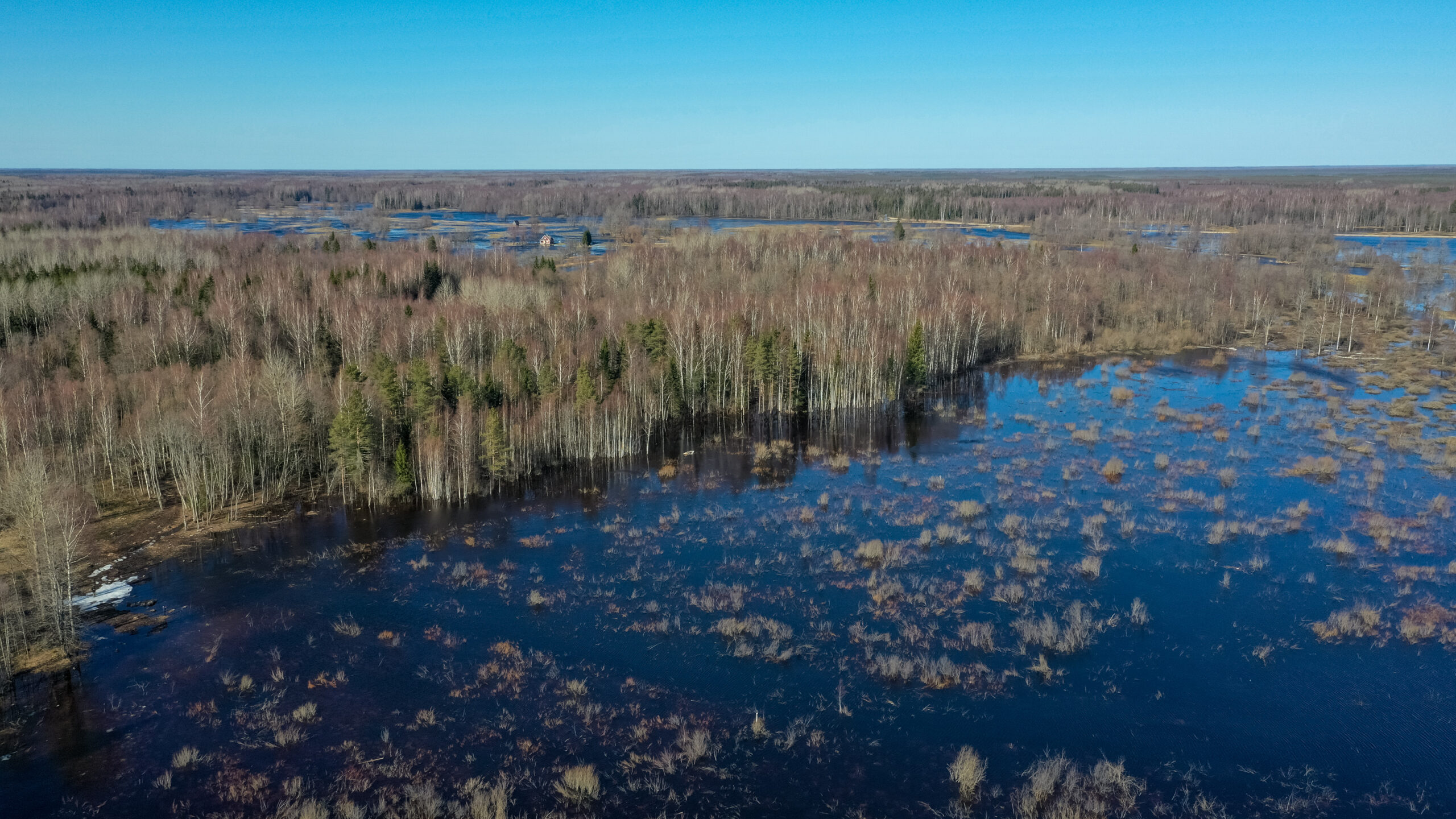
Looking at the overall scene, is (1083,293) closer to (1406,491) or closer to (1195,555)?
(1406,491)

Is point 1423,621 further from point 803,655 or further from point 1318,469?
point 803,655

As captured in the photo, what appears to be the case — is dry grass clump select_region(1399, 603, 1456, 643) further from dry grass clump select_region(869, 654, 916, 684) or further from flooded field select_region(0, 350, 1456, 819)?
dry grass clump select_region(869, 654, 916, 684)

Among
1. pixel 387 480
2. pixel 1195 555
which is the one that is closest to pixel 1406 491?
pixel 1195 555

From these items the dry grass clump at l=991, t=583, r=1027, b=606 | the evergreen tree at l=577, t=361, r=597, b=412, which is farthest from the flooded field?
the evergreen tree at l=577, t=361, r=597, b=412

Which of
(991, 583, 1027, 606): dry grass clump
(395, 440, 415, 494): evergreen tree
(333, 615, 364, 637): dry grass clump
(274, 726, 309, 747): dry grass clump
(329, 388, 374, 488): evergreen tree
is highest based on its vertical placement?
(329, 388, 374, 488): evergreen tree

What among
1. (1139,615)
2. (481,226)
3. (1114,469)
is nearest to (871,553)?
(1139,615)
